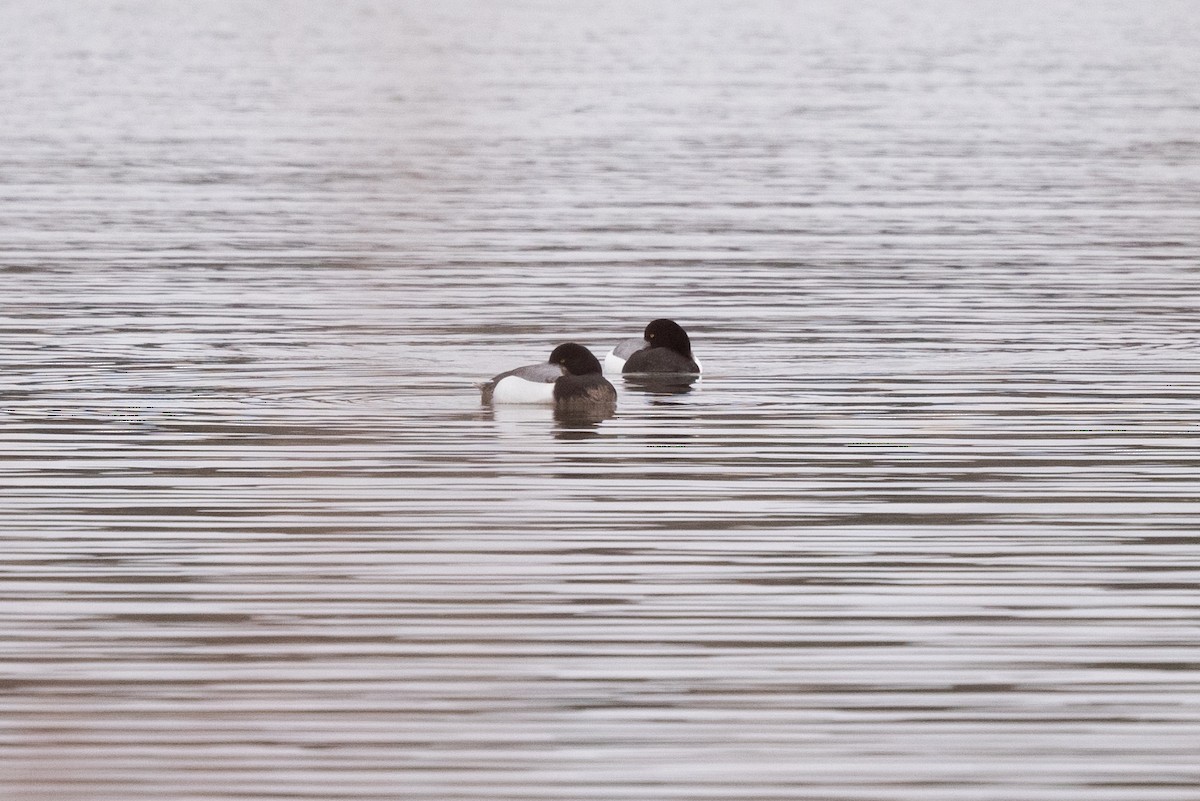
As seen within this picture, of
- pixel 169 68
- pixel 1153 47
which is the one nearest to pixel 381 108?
pixel 169 68

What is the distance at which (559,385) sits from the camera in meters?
18.6

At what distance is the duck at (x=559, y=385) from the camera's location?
61.0 ft

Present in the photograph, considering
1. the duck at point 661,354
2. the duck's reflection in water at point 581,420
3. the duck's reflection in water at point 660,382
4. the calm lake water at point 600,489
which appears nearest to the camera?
the calm lake water at point 600,489

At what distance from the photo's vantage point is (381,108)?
57.7m

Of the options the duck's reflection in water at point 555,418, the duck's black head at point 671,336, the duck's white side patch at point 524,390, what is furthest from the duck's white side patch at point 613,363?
the duck's white side patch at point 524,390

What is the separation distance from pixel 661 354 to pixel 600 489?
5442 mm

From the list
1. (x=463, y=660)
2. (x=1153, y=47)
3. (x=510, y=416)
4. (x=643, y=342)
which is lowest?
(x=463, y=660)

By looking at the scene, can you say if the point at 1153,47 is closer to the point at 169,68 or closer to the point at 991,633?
the point at 169,68

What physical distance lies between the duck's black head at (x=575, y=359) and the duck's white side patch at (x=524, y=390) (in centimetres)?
28

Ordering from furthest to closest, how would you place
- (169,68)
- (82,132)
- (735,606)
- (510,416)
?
(169,68) → (82,132) → (510,416) → (735,606)

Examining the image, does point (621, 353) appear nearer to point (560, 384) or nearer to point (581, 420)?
point (560, 384)

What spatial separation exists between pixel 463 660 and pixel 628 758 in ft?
4.63

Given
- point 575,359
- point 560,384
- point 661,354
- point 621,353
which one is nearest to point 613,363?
point 621,353

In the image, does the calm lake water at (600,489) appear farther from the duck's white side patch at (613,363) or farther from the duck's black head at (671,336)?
the duck's white side patch at (613,363)
